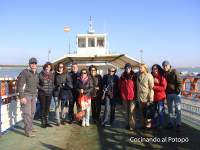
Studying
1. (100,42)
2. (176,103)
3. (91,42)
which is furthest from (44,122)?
(100,42)

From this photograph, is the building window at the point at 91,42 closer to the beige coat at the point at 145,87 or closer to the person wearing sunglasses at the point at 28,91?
the beige coat at the point at 145,87

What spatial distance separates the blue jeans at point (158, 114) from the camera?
29.3 feet

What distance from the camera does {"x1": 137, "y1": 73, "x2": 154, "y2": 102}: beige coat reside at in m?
8.59

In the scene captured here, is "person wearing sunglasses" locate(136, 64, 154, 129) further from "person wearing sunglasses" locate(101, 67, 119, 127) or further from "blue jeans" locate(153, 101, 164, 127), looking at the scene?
"person wearing sunglasses" locate(101, 67, 119, 127)

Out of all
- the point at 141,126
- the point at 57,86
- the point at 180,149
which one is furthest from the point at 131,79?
the point at 180,149

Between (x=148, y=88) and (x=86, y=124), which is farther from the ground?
(x=148, y=88)

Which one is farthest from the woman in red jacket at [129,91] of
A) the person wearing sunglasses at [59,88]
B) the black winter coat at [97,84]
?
the person wearing sunglasses at [59,88]

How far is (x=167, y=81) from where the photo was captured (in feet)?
29.0

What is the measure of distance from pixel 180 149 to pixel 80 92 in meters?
3.68

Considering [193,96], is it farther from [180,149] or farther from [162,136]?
[180,149]

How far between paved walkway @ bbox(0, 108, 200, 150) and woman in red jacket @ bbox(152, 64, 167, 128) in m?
0.49

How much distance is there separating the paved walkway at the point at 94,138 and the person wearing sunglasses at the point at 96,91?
0.83 meters

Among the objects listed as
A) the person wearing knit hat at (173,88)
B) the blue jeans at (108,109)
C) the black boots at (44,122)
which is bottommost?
the black boots at (44,122)

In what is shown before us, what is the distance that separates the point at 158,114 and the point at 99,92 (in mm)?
1884
